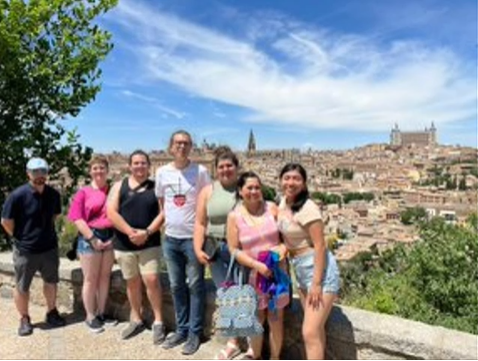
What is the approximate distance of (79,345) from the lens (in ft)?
11.6

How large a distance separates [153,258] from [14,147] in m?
1.87

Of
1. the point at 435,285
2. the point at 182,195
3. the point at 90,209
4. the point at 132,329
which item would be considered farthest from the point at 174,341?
the point at 435,285

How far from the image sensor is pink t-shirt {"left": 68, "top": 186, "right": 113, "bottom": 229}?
12.1 feet

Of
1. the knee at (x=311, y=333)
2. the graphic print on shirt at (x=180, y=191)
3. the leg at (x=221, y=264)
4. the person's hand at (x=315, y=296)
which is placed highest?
the graphic print on shirt at (x=180, y=191)

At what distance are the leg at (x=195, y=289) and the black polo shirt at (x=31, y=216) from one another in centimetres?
114

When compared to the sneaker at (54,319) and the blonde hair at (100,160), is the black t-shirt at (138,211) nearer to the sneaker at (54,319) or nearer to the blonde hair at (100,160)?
the blonde hair at (100,160)

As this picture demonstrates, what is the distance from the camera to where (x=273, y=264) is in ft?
9.41

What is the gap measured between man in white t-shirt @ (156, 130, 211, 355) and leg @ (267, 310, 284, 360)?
58cm

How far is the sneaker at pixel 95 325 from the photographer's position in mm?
3729

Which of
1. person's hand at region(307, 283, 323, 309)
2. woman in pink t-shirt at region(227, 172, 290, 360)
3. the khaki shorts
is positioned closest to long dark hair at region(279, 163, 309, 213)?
woman in pink t-shirt at region(227, 172, 290, 360)

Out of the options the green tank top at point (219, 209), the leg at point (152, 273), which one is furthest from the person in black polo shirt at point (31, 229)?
the green tank top at point (219, 209)

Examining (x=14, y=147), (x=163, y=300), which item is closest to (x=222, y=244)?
(x=163, y=300)

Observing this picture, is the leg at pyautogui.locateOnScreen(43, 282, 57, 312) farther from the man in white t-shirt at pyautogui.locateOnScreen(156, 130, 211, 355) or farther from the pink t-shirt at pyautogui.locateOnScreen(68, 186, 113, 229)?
the man in white t-shirt at pyautogui.locateOnScreen(156, 130, 211, 355)

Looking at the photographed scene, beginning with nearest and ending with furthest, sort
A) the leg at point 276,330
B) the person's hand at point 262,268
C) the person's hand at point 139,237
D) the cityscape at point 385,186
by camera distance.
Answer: the person's hand at point 262,268, the leg at point 276,330, the person's hand at point 139,237, the cityscape at point 385,186
